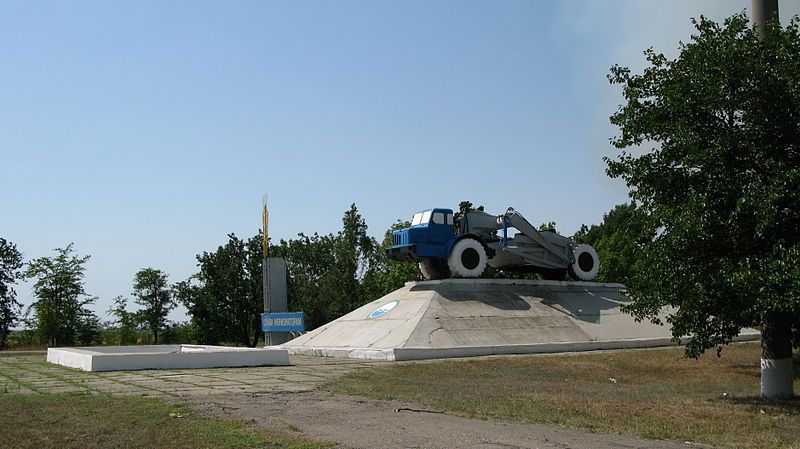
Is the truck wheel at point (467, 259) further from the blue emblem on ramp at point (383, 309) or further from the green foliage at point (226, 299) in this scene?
the green foliage at point (226, 299)

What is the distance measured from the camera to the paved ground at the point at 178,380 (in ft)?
56.7

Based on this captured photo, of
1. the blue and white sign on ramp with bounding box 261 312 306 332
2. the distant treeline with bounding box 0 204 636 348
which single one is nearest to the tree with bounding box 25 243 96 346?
the distant treeline with bounding box 0 204 636 348

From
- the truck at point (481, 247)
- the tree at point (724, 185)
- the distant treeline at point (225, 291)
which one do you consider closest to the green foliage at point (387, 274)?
the distant treeline at point (225, 291)

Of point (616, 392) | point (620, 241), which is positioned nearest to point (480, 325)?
point (616, 392)

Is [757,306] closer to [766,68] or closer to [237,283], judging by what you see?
[766,68]

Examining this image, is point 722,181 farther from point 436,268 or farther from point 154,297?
point 154,297

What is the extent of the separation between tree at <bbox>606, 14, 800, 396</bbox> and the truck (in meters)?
17.2

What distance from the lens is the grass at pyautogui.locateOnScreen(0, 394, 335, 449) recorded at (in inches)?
406

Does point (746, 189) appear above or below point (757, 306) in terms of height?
above

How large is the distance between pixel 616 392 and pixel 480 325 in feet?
42.0

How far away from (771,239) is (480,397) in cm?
646

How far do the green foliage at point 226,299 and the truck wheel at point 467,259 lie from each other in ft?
72.0

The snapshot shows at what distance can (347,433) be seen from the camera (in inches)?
444

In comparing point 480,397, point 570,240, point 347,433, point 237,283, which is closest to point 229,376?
point 480,397
